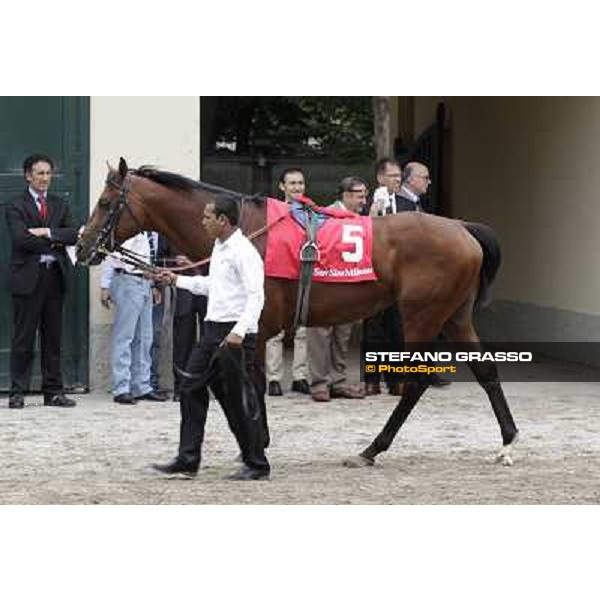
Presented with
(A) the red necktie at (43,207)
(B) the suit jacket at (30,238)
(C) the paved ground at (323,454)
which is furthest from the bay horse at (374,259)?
(A) the red necktie at (43,207)

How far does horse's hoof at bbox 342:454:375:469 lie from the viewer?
940 centimetres

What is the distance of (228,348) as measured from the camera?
27.9 feet

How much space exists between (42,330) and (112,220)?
8.51ft

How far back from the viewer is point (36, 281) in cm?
1179

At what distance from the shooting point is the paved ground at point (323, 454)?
8430 millimetres

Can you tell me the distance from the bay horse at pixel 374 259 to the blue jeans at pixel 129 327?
7.93 ft

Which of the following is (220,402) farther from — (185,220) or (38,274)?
(38,274)

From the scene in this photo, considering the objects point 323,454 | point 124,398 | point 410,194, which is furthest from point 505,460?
point 124,398

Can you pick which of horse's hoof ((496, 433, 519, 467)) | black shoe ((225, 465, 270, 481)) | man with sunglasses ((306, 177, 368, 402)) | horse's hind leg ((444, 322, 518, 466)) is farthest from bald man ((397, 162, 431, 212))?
black shoe ((225, 465, 270, 481))

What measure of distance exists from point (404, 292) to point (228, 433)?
1993mm

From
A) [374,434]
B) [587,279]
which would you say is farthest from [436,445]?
[587,279]

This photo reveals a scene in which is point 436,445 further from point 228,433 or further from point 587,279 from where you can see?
point 587,279

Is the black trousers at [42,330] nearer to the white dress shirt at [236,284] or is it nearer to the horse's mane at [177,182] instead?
the horse's mane at [177,182]

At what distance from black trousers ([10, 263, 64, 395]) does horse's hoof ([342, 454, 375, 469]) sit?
342 cm
